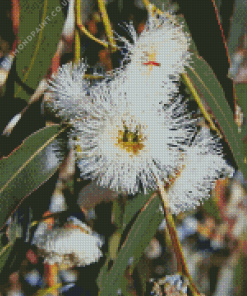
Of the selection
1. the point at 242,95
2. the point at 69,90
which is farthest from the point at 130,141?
the point at 242,95

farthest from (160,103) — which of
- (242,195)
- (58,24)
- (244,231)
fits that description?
(244,231)

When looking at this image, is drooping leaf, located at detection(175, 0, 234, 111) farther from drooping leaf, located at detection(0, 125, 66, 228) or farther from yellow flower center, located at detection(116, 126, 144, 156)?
drooping leaf, located at detection(0, 125, 66, 228)

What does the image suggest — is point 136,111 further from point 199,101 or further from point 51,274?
point 51,274

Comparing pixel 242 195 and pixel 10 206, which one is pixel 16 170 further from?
pixel 242 195

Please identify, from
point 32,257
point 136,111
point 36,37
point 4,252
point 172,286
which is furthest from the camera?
point 32,257

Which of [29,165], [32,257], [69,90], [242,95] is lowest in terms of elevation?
[32,257]

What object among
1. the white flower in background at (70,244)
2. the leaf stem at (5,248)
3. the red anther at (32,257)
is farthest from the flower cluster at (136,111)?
the red anther at (32,257)
